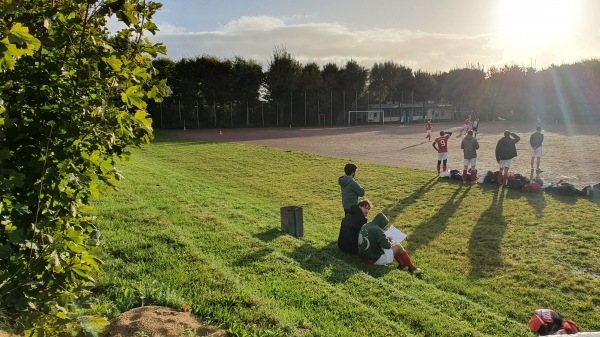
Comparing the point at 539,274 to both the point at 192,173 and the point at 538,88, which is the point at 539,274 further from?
the point at 538,88

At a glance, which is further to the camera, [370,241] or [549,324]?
[370,241]

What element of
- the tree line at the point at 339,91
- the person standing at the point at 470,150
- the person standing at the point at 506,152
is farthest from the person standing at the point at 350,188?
the tree line at the point at 339,91

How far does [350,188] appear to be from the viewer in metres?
9.32

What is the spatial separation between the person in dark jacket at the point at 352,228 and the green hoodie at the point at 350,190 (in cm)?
105

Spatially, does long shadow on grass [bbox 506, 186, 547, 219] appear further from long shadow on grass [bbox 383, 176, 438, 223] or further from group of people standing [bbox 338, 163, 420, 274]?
group of people standing [bbox 338, 163, 420, 274]

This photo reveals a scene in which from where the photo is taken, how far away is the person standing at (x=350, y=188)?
9.26 m

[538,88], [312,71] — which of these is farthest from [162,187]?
[538,88]

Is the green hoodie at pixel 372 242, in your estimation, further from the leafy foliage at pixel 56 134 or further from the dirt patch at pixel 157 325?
the leafy foliage at pixel 56 134

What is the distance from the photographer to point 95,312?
13.2 feet

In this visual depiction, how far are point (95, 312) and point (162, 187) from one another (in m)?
9.22

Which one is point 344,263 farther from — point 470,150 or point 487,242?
point 470,150

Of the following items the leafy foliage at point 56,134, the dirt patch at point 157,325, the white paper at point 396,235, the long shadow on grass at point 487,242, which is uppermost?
the leafy foliage at point 56,134

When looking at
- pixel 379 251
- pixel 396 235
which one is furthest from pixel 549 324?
pixel 396 235

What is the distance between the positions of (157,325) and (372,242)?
4.33m
